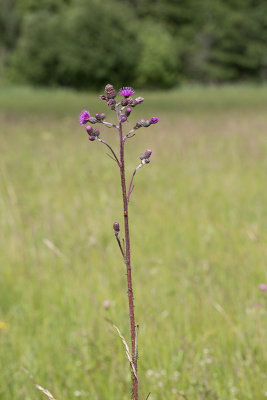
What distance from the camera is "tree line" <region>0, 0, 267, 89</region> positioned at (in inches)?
1245

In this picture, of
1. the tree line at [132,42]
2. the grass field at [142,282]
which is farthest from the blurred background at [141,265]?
the tree line at [132,42]

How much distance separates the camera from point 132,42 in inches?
1304

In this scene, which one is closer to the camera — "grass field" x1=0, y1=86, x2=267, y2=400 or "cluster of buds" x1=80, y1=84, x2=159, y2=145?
"cluster of buds" x1=80, y1=84, x2=159, y2=145

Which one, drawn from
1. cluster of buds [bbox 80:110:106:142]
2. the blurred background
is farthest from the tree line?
cluster of buds [bbox 80:110:106:142]

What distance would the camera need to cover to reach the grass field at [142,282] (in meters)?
2.03

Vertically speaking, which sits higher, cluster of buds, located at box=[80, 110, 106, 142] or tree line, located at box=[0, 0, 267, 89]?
tree line, located at box=[0, 0, 267, 89]

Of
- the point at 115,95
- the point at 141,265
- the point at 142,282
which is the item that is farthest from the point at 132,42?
the point at 115,95

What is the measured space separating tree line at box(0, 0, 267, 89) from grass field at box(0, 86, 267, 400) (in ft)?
89.0

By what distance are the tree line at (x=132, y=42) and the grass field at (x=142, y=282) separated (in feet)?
89.0

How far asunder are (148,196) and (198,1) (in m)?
48.2

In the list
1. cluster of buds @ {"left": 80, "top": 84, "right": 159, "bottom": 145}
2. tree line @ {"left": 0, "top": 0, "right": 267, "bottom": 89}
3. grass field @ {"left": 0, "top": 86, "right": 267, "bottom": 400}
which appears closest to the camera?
cluster of buds @ {"left": 80, "top": 84, "right": 159, "bottom": 145}

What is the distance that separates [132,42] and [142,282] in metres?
32.3

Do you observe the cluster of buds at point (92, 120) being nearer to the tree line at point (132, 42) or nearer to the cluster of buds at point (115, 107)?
the cluster of buds at point (115, 107)

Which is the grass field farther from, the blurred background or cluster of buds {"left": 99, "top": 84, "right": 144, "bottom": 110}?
cluster of buds {"left": 99, "top": 84, "right": 144, "bottom": 110}
